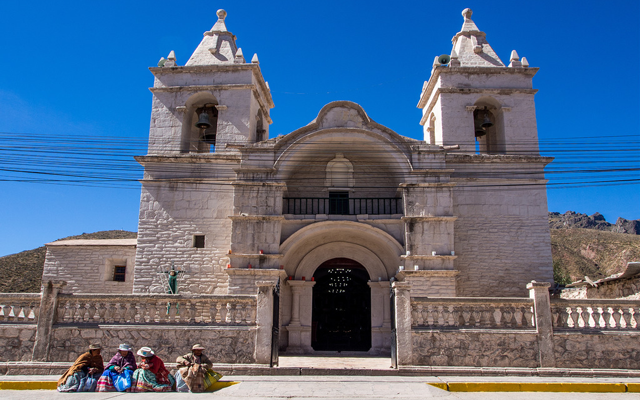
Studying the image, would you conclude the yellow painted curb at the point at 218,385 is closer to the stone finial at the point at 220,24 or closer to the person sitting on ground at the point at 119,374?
the person sitting on ground at the point at 119,374

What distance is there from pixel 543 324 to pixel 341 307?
7900mm

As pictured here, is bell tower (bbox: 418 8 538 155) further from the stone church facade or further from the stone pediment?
the stone pediment

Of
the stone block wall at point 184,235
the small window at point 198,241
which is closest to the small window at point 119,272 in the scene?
the stone block wall at point 184,235

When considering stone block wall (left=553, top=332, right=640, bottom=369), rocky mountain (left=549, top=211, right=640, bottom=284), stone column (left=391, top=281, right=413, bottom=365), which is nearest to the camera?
stone block wall (left=553, top=332, right=640, bottom=369)

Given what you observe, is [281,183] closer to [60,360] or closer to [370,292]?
[370,292]

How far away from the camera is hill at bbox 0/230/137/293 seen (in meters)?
32.4

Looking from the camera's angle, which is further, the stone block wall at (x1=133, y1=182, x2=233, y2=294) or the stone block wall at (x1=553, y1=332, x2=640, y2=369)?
the stone block wall at (x1=133, y1=182, x2=233, y2=294)

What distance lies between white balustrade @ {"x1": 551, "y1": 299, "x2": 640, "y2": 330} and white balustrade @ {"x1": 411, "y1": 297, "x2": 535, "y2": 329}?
0.65 metres

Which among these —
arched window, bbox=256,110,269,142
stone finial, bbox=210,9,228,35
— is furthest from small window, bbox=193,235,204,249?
stone finial, bbox=210,9,228,35

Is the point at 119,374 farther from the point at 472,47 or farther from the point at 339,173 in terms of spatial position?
the point at 472,47

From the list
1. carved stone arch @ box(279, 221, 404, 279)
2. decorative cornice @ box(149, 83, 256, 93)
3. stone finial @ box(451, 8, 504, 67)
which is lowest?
carved stone arch @ box(279, 221, 404, 279)

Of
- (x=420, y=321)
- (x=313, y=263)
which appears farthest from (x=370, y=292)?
(x=420, y=321)

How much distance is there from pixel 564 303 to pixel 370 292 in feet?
24.1

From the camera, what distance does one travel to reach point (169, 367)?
10844 mm
